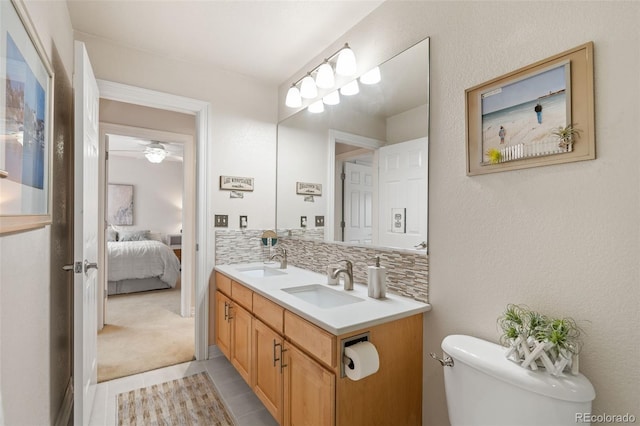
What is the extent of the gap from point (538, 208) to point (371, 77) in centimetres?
120

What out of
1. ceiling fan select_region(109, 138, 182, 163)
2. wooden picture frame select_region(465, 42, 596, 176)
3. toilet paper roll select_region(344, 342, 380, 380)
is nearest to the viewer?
wooden picture frame select_region(465, 42, 596, 176)

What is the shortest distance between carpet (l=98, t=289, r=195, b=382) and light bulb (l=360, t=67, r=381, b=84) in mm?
2507

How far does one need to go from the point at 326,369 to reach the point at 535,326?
0.77 m

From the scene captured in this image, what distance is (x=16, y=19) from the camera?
2.98 ft

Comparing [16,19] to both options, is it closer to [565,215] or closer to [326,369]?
[326,369]

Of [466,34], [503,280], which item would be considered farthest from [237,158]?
[503,280]

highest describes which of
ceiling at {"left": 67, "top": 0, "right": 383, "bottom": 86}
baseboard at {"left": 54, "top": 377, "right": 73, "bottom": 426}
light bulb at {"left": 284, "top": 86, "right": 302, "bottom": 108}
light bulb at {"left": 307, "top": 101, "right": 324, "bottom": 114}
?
ceiling at {"left": 67, "top": 0, "right": 383, "bottom": 86}

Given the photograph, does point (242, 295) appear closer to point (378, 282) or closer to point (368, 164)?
point (378, 282)

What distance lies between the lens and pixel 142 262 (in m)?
4.52

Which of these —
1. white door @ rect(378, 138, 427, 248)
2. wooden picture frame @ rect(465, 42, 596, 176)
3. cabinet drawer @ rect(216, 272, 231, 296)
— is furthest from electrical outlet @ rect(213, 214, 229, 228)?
wooden picture frame @ rect(465, 42, 596, 176)

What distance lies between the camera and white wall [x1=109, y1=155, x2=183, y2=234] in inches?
258

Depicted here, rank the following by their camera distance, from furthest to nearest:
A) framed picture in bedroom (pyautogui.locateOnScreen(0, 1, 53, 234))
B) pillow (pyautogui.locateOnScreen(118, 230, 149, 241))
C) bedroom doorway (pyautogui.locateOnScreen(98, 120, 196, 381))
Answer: pillow (pyautogui.locateOnScreen(118, 230, 149, 241))
bedroom doorway (pyautogui.locateOnScreen(98, 120, 196, 381))
framed picture in bedroom (pyautogui.locateOnScreen(0, 1, 53, 234))

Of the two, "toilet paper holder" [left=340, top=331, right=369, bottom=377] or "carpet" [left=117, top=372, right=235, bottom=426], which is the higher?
"toilet paper holder" [left=340, top=331, right=369, bottom=377]

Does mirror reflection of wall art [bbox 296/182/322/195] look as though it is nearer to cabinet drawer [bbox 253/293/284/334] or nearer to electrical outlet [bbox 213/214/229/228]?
electrical outlet [bbox 213/214/229/228]
